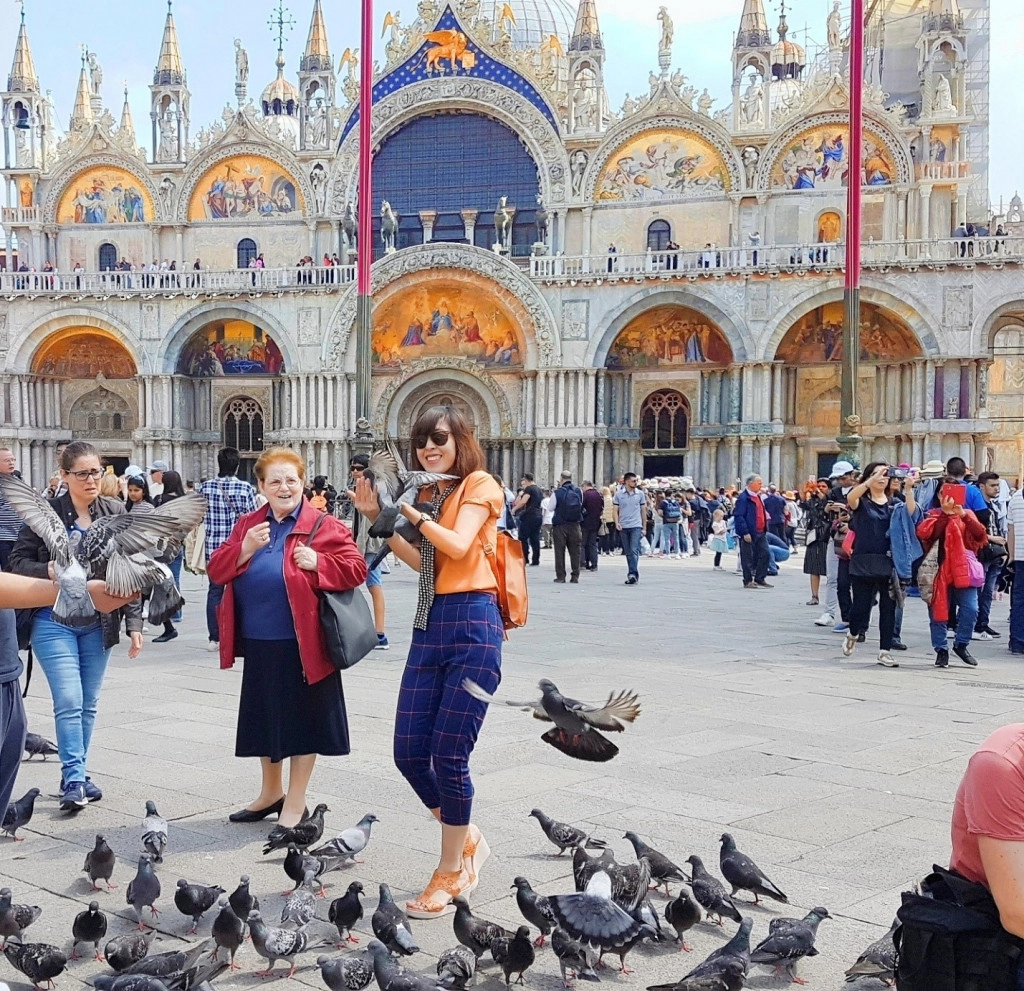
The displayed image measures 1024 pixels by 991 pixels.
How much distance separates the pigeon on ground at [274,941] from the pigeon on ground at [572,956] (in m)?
0.79

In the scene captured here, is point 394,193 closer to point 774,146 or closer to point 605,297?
point 605,297

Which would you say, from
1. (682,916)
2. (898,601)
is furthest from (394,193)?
(682,916)

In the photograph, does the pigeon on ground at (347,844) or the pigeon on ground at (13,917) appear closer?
the pigeon on ground at (13,917)

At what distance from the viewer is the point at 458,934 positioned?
362 centimetres

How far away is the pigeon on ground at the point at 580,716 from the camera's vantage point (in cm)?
383

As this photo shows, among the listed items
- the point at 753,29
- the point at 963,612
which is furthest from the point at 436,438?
the point at 753,29

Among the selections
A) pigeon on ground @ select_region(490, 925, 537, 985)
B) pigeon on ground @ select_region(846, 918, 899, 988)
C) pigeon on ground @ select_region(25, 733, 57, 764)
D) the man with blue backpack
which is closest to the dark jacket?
pigeon on ground @ select_region(25, 733, 57, 764)

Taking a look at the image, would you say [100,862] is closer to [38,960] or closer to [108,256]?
[38,960]

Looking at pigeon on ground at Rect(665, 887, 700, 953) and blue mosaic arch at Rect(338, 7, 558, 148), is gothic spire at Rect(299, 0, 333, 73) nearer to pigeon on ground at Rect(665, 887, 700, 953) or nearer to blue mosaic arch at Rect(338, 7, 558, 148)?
blue mosaic arch at Rect(338, 7, 558, 148)

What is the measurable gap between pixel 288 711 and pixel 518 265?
87.1 feet

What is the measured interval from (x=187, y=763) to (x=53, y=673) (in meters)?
1.02

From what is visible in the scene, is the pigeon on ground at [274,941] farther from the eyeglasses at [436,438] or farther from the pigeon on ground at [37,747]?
the pigeon on ground at [37,747]

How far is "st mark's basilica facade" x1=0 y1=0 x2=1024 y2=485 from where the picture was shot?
92.9 feet

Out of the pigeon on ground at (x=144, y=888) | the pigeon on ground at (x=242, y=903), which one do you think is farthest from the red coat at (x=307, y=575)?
the pigeon on ground at (x=242, y=903)
